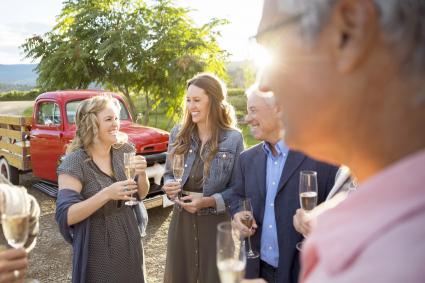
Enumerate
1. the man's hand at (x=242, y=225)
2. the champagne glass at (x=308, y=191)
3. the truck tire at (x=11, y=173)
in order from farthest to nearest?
the truck tire at (x=11, y=173) < the man's hand at (x=242, y=225) < the champagne glass at (x=308, y=191)

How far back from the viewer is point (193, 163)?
3680 millimetres

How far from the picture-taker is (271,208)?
9.03ft

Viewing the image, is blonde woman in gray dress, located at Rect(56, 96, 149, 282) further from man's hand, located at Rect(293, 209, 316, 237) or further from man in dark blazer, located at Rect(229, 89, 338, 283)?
man's hand, located at Rect(293, 209, 316, 237)

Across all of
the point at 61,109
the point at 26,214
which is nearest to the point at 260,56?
the point at 26,214

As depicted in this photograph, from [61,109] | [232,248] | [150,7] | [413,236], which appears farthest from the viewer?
[150,7]

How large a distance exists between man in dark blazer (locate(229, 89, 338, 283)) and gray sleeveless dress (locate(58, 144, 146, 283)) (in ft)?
3.28

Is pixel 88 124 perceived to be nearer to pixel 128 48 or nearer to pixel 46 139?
pixel 46 139

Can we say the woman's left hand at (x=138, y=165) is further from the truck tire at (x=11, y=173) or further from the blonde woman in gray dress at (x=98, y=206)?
the truck tire at (x=11, y=173)

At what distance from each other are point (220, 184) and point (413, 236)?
308cm

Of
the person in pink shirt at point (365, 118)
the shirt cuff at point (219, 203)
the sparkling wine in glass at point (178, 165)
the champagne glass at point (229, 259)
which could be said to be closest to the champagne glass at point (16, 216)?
the champagne glass at point (229, 259)

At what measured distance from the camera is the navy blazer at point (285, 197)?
2.56m

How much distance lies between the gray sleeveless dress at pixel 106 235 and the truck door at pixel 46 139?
4888 millimetres

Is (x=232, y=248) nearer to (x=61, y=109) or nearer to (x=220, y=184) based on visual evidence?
(x=220, y=184)

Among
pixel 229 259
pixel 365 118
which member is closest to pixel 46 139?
pixel 229 259
